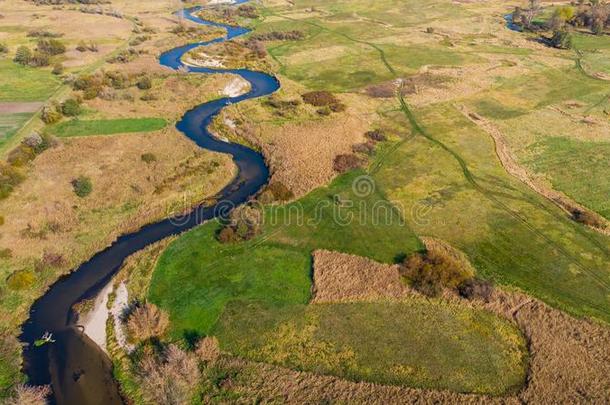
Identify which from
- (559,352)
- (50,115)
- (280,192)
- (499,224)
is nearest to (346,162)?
(280,192)

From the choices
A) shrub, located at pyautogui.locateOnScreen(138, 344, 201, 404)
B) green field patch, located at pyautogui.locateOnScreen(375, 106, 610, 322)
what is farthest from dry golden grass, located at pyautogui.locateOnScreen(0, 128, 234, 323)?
green field patch, located at pyautogui.locateOnScreen(375, 106, 610, 322)

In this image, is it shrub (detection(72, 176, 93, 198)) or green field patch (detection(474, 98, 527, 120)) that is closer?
shrub (detection(72, 176, 93, 198))

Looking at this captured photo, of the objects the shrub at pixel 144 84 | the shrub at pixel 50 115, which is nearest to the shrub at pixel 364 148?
the shrub at pixel 144 84

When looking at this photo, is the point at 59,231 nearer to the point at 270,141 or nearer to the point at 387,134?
the point at 270,141

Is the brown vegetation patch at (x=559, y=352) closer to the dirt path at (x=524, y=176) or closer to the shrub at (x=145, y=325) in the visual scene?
the dirt path at (x=524, y=176)

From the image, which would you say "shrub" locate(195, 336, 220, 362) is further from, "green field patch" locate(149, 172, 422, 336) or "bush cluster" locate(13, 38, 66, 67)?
"bush cluster" locate(13, 38, 66, 67)

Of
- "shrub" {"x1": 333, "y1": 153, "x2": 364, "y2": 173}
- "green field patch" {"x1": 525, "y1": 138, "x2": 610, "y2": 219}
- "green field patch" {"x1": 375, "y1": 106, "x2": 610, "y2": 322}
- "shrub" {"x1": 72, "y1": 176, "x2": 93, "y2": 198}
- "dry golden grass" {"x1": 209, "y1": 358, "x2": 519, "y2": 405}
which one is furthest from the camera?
"shrub" {"x1": 333, "y1": 153, "x2": 364, "y2": 173}

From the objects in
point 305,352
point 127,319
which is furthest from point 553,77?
point 127,319
